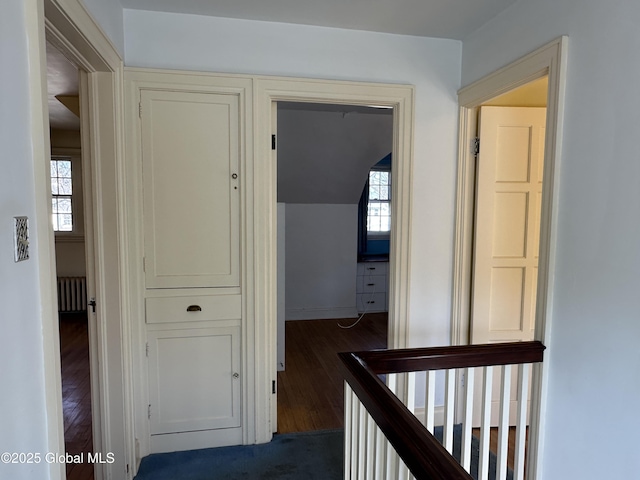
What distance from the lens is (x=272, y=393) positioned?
7.87 ft

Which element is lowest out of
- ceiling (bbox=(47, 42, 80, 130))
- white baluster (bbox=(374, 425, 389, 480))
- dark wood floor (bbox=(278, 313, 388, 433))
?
dark wood floor (bbox=(278, 313, 388, 433))

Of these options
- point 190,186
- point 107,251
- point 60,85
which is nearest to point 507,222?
point 190,186

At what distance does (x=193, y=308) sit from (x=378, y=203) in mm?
3827

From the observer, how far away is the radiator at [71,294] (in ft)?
16.8

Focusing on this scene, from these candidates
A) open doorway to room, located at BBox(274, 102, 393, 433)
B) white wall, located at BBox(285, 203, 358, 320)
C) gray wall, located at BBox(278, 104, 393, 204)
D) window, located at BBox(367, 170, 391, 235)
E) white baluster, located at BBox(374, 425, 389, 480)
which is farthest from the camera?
window, located at BBox(367, 170, 391, 235)

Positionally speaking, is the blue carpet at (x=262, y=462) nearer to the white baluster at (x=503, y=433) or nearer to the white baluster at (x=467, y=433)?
the white baluster at (x=503, y=433)

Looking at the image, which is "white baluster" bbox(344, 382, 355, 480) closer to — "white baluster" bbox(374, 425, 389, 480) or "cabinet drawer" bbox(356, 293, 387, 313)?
"white baluster" bbox(374, 425, 389, 480)

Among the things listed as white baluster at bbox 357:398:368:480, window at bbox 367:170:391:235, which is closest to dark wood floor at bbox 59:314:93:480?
white baluster at bbox 357:398:368:480

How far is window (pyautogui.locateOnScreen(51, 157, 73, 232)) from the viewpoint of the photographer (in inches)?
206

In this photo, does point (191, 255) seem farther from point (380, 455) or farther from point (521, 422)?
point (521, 422)

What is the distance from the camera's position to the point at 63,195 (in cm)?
527

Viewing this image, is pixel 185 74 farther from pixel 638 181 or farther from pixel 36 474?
pixel 638 181

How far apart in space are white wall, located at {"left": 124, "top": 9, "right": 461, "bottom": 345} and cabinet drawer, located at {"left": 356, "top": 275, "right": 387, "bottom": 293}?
9.03 feet

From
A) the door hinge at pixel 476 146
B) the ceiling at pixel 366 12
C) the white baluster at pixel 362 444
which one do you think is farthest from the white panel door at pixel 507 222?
the white baluster at pixel 362 444
